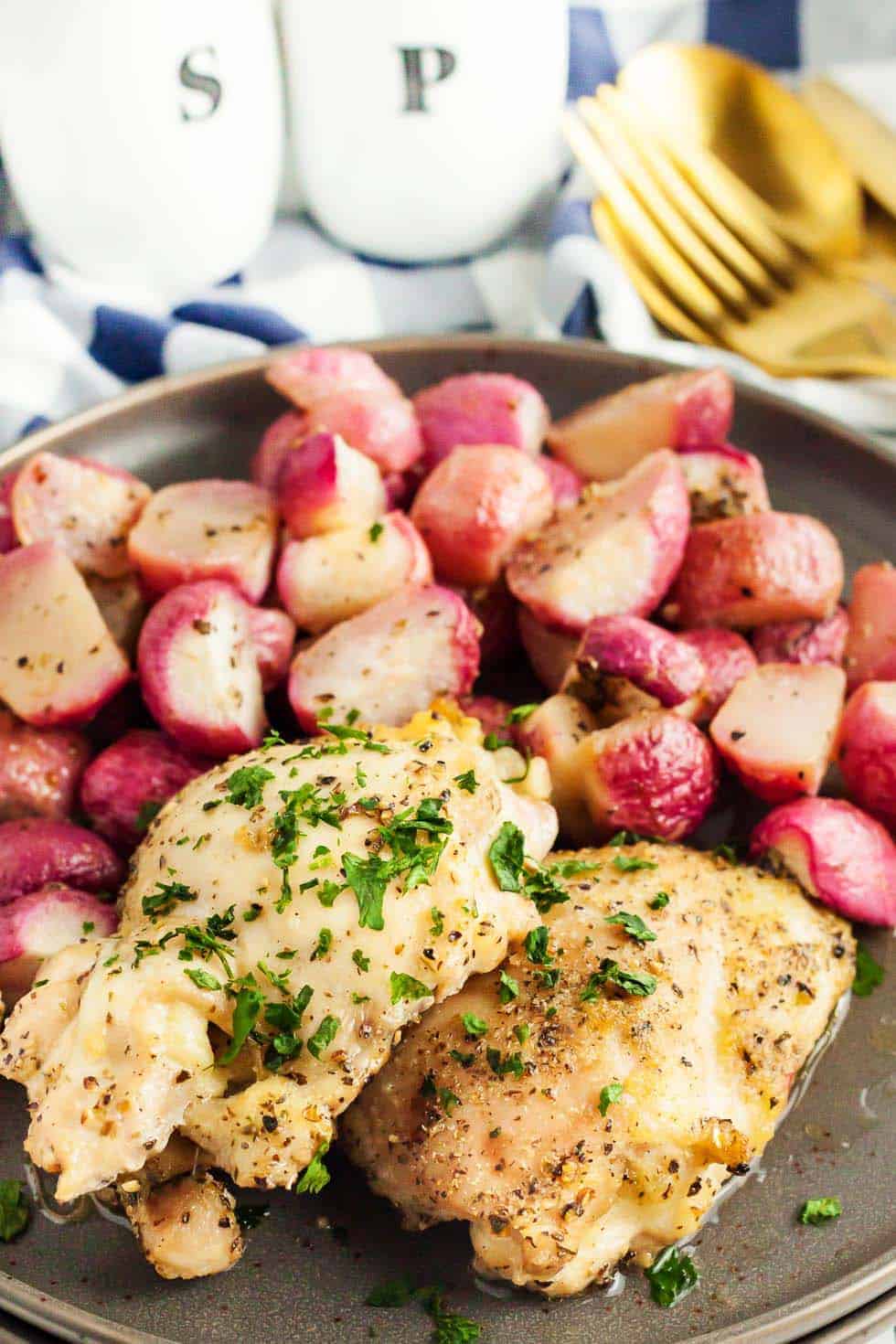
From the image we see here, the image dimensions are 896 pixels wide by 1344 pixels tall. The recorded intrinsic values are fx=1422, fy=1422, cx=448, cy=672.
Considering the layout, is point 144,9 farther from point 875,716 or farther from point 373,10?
point 875,716

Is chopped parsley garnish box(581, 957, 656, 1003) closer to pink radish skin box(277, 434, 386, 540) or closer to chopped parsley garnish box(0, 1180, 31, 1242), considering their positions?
chopped parsley garnish box(0, 1180, 31, 1242)

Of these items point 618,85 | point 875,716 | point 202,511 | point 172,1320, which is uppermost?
point 618,85


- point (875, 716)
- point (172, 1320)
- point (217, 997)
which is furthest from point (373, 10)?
point (172, 1320)

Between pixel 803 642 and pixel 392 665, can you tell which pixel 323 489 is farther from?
pixel 803 642

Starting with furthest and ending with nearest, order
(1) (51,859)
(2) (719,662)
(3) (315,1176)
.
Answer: (2) (719,662) → (1) (51,859) → (3) (315,1176)

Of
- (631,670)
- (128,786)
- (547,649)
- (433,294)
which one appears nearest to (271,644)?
(128,786)

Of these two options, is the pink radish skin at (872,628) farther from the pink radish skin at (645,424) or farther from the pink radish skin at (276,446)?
the pink radish skin at (276,446)

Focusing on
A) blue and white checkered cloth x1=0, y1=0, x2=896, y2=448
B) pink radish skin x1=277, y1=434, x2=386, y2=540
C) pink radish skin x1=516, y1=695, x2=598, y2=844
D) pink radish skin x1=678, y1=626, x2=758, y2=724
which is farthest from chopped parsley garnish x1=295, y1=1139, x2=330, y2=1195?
blue and white checkered cloth x1=0, y1=0, x2=896, y2=448
